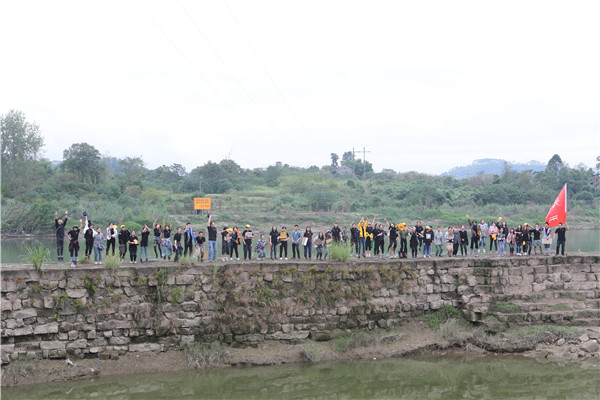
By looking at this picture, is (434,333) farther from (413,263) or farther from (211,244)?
(211,244)

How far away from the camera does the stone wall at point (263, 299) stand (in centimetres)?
1380

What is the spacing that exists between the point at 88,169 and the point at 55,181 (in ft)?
15.4

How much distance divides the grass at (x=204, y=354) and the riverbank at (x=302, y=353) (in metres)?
0.03

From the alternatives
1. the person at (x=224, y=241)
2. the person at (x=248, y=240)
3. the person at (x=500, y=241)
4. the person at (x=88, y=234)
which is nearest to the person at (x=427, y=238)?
the person at (x=500, y=241)

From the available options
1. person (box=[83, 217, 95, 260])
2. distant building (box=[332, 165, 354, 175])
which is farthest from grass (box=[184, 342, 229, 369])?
distant building (box=[332, 165, 354, 175])

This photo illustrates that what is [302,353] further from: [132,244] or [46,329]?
[46,329]

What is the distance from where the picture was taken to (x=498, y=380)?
14344mm

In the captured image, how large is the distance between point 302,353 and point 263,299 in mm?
1823

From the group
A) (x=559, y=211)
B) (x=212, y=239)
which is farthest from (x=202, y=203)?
(x=559, y=211)

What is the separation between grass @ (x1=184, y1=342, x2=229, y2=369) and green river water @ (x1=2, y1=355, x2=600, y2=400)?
24 cm

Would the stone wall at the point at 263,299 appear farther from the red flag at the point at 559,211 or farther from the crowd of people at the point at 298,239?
the red flag at the point at 559,211

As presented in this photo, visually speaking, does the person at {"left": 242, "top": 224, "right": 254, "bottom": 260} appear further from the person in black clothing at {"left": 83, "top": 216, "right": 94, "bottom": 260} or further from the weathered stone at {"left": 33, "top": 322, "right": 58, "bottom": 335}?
the weathered stone at {"left": 33, "top": 322, "right": 58, "bottom": 335}

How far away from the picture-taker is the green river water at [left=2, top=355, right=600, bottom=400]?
13094 millimetres

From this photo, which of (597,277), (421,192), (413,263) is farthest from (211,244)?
(421,192)
